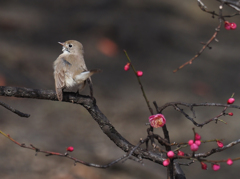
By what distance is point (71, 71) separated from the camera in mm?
1771

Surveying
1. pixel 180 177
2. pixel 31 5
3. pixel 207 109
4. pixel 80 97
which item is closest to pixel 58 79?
pixel 80 97

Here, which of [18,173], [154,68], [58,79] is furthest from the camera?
[154,68]

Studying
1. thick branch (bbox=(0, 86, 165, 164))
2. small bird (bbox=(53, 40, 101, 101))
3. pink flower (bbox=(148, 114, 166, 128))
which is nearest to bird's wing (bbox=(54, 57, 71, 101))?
small bird (bbox=(53, 40, 101, 101))

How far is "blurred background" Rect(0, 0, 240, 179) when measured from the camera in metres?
3.41

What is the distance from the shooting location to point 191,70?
4.46 metres

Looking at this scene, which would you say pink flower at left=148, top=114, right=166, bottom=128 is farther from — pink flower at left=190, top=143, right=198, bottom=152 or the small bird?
the small bird

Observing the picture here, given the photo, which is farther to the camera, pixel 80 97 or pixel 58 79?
pixel 58 79

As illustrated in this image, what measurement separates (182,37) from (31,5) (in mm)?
2081

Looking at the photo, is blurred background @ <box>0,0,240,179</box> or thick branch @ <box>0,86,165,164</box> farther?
blurred background @ <box>0,0,240,179</box>

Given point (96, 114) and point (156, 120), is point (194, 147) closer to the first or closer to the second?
point (156, 120)

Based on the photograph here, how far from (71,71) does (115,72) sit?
2532 mm

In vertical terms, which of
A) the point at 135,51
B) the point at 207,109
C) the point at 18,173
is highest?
the point at 135,51

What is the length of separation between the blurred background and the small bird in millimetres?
1564

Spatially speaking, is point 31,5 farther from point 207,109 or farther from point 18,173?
point 207,109
